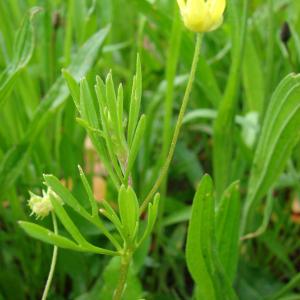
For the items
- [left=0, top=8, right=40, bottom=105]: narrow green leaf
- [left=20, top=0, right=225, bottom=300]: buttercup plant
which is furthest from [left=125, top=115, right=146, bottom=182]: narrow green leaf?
[left=0, top=8, right=40, bottom=105]: narrow green leaf

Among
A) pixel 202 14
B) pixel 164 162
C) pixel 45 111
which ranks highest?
pixel 202 14

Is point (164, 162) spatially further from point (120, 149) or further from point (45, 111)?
point (120, 149)

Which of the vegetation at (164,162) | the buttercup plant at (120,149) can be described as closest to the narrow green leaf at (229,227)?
the vegetation at (164,162)

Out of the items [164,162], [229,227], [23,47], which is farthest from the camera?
[164,162]

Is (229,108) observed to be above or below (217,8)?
below

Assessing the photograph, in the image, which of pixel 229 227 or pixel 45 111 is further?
pixel 45 111

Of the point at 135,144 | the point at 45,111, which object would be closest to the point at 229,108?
the point at 45,111

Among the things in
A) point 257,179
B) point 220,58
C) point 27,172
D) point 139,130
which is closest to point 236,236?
point 257,179

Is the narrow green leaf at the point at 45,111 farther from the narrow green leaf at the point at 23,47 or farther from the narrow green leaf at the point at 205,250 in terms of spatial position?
the narrow green leaf at the point at 205,250

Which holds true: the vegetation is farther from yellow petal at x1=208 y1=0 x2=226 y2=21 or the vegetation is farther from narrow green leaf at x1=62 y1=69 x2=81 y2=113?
yellow petal at x1=208 y1=0 x2=226 y2=21
